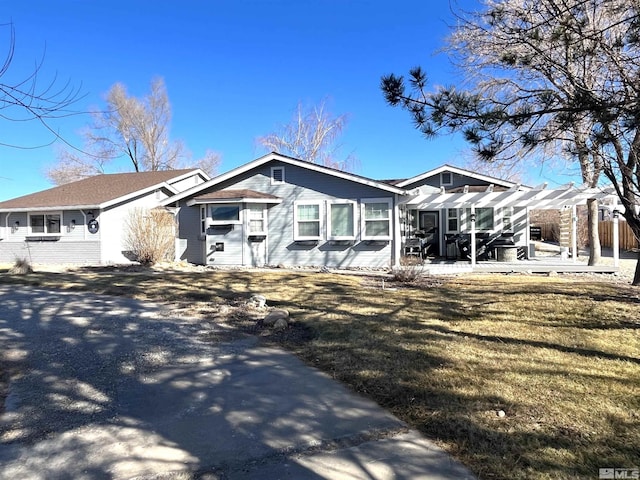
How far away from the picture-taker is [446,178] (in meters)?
17.9

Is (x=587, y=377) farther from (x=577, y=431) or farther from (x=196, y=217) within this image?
(x=196, y=217)

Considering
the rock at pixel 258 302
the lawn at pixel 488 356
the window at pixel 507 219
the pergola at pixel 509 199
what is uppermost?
the pergola at pixel 509 199

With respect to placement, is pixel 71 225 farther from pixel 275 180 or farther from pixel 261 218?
pixel 275 180

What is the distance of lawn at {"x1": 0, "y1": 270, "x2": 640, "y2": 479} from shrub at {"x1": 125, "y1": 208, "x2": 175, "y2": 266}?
5.13m

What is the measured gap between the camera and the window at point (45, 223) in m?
18.2

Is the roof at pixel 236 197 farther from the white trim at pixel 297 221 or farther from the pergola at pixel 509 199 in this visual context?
the pergola at pixel 509 199

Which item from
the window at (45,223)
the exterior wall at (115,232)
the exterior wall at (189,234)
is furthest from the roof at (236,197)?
the window at (45,223)

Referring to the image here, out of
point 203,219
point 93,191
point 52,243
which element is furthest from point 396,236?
point 52,243

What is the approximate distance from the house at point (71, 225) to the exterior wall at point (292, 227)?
5.21m

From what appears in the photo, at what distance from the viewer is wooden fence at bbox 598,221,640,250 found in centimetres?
2327

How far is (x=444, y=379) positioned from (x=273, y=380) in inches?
63.9

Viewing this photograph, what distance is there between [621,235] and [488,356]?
2532 centimetres

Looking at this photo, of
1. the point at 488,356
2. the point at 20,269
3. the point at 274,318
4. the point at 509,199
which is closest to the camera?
the point at 488,356

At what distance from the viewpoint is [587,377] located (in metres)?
3.91
